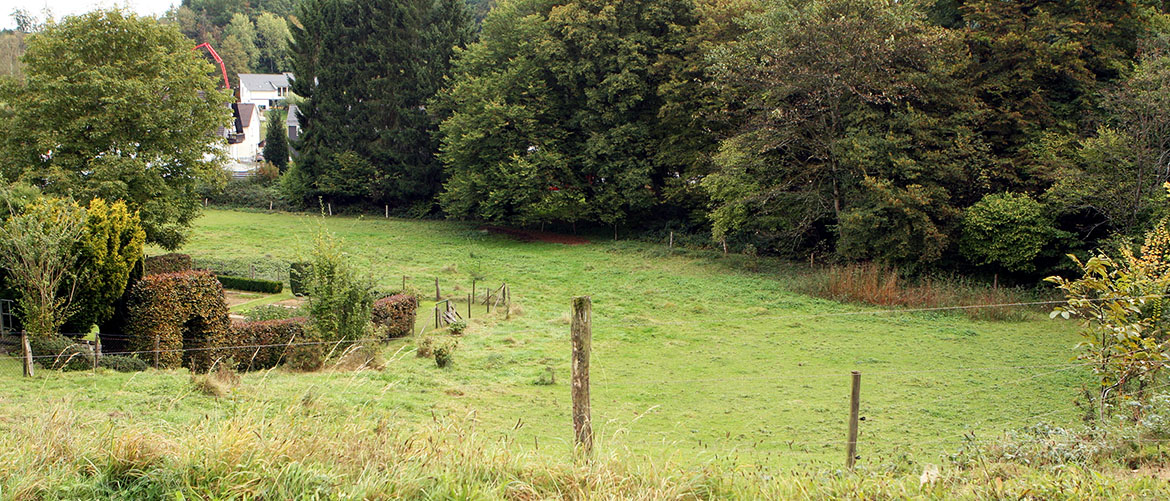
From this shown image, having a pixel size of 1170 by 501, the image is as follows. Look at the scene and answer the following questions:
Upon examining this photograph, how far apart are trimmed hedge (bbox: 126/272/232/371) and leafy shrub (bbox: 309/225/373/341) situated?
1.98 metres

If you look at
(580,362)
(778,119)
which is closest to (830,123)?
(778,119)

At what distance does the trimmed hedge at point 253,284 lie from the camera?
25016mm

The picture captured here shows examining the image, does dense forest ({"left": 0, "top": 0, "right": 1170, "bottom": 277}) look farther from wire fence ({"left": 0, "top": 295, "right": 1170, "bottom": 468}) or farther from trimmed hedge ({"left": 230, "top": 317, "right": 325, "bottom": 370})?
trimmed hedge ({"left": 230, "top": 317, "right": 325, "bottom": 370})

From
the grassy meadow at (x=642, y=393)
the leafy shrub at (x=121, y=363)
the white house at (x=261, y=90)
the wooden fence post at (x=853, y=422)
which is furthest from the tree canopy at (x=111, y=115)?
the white house at (x=261, y=90)

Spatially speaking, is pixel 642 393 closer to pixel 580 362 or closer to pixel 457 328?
pixel 457 328

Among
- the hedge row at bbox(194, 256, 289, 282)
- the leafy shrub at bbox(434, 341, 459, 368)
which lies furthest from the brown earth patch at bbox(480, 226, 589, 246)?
the leafy shrub at bbox(434, 341, 459, 368)

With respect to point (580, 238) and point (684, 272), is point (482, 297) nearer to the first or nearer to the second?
point (684, 272)

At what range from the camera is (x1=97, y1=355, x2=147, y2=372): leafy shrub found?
13727mm

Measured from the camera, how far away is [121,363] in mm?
13828

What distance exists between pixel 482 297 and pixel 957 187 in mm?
15635

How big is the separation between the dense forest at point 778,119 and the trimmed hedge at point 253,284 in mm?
13926

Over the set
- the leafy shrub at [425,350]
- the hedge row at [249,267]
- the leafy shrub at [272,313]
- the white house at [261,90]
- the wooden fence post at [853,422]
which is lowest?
the leafy shrub at [425,350]

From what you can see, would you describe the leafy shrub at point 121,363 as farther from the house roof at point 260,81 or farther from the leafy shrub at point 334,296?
the house roof at point 260,81

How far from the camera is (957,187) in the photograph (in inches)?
1023
